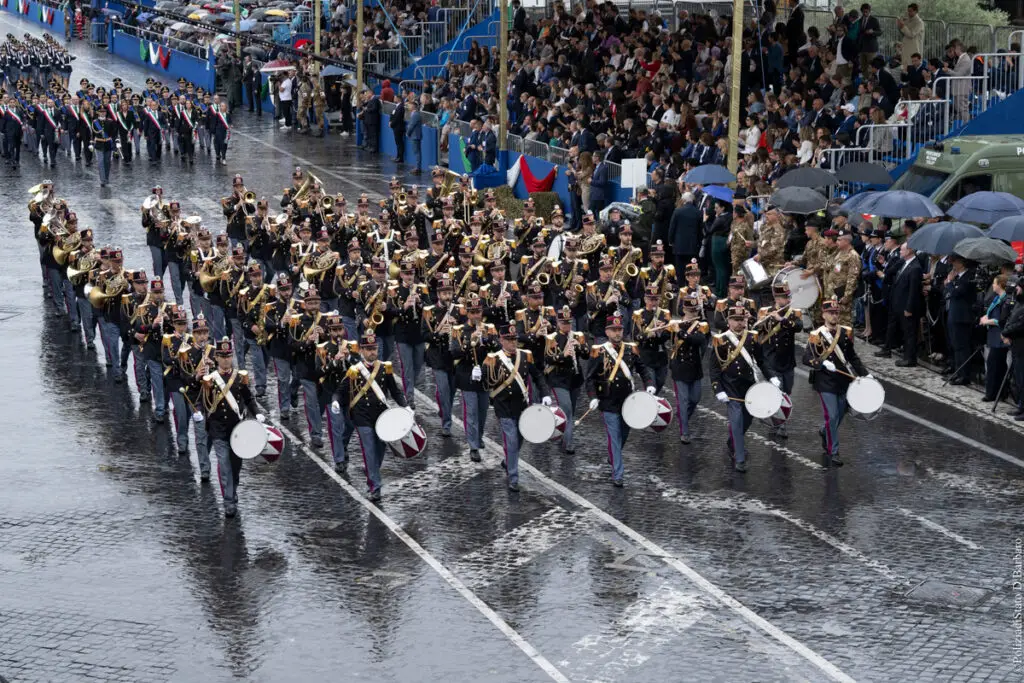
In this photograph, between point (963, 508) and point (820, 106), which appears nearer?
point (963, 508)

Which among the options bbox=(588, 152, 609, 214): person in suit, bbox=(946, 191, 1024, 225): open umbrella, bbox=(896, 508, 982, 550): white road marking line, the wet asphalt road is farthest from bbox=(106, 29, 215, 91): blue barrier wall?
bbox=(896, 508, 982, 550): white road marking line

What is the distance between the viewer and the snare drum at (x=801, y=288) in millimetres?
22703

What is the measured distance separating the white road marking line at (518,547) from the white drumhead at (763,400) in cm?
246

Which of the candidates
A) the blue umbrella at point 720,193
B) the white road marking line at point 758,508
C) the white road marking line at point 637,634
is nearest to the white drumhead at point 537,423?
the white road marking line at point 758,508

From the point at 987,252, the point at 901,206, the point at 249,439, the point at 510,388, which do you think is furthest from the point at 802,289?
the point at 249,439

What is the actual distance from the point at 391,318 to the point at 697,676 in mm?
9049

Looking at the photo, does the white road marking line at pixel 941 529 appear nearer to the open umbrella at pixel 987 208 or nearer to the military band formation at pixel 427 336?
the military band formation at pixel 427 336

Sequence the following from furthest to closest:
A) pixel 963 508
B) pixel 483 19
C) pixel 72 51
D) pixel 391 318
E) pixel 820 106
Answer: pixel 72 51, pixel 483 19, pixel 820 106, pixel 391 318, pixel 963 508

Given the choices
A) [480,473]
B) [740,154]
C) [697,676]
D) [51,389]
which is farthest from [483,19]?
[697,676]

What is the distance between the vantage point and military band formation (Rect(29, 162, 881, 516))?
58.0 ft

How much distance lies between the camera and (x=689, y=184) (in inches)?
1098

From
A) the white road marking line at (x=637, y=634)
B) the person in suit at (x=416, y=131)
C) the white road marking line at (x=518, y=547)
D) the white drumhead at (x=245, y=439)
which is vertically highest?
the person in suit at (x=416, y=131)

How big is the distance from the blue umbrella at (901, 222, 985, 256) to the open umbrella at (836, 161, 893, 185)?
4.22m

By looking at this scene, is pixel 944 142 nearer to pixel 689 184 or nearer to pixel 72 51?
pixel 689 184
